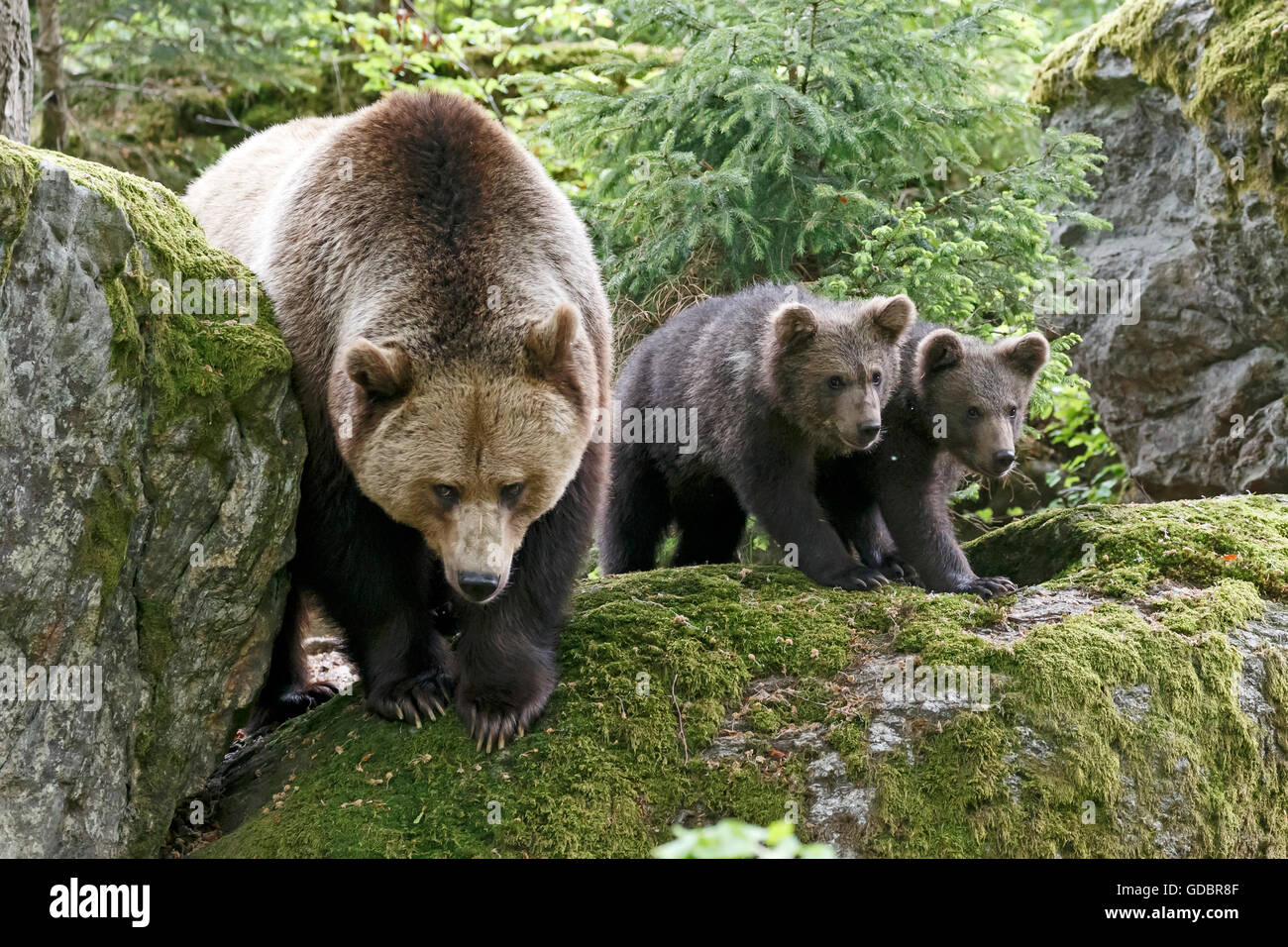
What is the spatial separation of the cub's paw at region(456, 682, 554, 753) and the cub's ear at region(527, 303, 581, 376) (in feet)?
4.58

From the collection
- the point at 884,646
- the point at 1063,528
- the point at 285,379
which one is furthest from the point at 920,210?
the point at 285,379

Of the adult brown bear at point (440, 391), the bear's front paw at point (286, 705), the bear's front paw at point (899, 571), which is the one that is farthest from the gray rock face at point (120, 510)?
the bear's front paw at point (899, 571)

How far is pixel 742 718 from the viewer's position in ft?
16.9

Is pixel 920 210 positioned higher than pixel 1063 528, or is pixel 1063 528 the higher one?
pixel 920 210

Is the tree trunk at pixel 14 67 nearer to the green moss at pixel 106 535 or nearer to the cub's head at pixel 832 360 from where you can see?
the green moss at pixel 106 535

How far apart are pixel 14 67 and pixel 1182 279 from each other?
8236 millimetres

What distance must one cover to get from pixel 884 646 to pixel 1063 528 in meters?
Answer: 1.65

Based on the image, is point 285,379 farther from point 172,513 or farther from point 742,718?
point 742,718

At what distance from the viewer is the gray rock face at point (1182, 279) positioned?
8648 mm

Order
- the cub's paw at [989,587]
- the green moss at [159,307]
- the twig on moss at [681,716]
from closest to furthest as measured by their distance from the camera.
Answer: the green moss at [159,307]
the twig on moss at [681,716]
the cub's paw at [989,587]

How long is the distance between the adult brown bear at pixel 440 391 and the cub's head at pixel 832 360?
134 cm

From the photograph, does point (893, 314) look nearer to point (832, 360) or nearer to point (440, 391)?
point (832, 360)

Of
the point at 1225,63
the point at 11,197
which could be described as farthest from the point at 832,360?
the point at 1225,63
